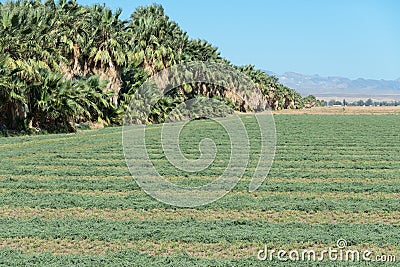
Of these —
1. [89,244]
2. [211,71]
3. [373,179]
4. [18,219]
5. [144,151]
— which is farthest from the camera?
[211,71]

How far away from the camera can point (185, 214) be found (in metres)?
9.41

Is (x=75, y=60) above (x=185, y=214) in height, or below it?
above

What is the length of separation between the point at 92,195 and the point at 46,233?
2.99m

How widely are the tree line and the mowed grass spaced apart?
9.04 meters

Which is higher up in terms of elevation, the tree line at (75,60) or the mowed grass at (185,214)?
the tree line at (75,60)

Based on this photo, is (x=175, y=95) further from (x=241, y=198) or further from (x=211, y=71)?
(x=241, y=198)

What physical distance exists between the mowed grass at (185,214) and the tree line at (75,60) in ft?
29.7

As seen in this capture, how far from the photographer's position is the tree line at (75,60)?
24312 mm

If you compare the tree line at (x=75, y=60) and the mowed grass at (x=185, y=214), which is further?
the tree line at (x=75, y=60)

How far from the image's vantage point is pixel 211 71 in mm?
50656

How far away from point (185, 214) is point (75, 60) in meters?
24.4

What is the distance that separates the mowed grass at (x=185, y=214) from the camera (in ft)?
23.4

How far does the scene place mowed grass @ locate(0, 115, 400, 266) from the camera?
23.4 feet

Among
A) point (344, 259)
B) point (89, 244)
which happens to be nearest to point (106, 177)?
point (89, 244)
